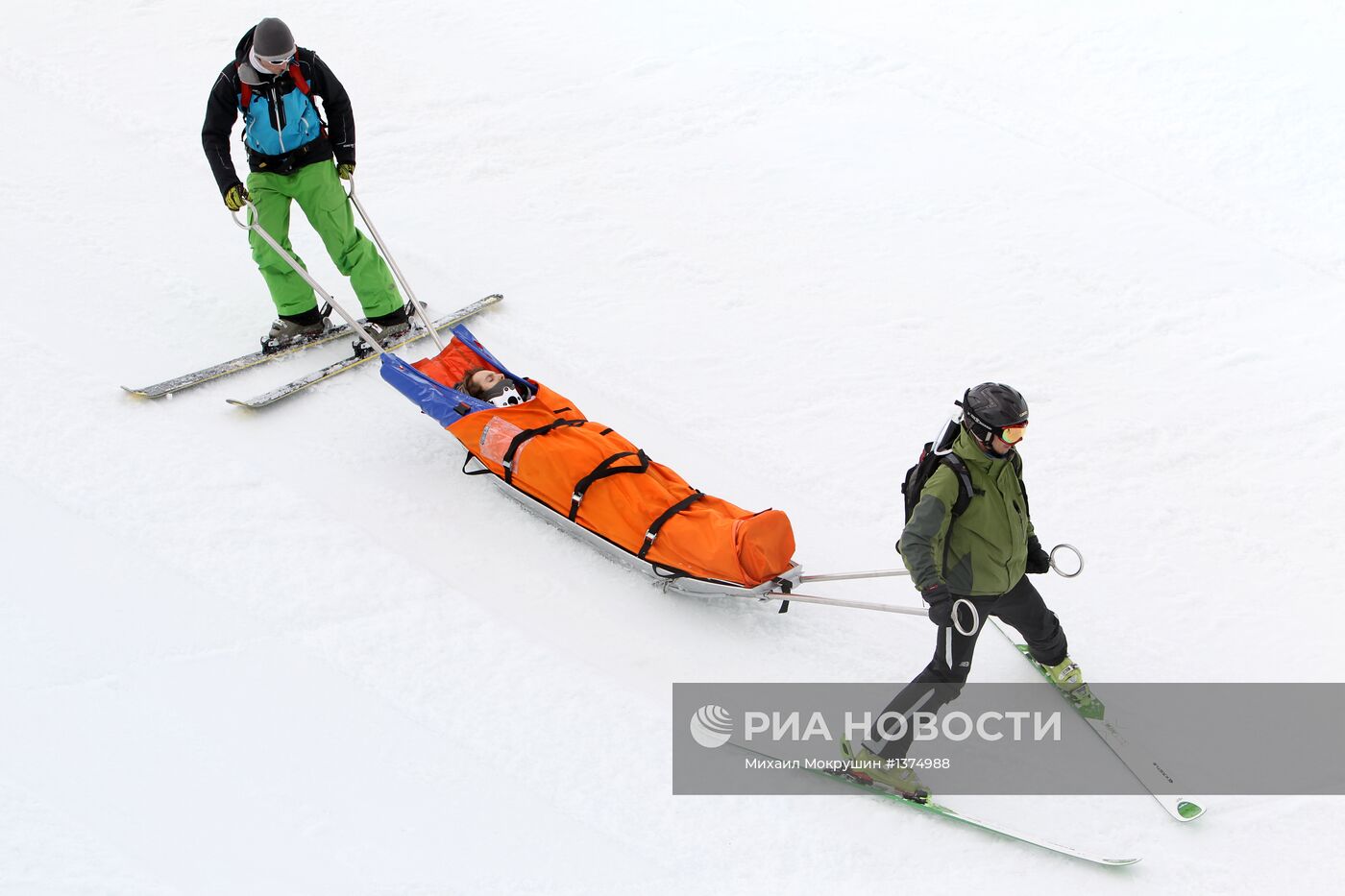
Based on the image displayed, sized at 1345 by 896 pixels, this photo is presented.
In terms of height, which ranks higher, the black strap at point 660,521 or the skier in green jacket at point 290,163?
the skier in green jacket at point 290,163

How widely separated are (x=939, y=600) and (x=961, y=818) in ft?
2.76

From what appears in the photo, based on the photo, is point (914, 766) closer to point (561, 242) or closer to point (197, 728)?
point (197, 728)

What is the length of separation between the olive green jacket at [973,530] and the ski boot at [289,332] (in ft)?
10.9

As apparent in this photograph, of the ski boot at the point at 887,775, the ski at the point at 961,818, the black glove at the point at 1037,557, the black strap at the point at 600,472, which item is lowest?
the ski at the point at 961,818

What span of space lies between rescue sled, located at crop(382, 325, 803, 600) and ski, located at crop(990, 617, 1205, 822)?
45.3 inches

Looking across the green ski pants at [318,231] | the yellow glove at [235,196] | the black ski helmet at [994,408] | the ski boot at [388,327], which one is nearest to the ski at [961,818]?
the black ski helmet at [994,408]

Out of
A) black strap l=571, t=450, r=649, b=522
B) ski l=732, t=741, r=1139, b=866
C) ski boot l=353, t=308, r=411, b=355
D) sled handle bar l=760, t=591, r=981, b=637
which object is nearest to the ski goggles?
ski boot l=353, t=308, r=411, b=355

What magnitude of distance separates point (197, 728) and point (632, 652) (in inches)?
60.1

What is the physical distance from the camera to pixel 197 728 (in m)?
3.96

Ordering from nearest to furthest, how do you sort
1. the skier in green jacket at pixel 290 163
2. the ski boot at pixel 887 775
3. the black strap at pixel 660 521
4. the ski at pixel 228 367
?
the ski boot at pixel 887 775 < the black strap at pixel 660 521 < the skier in green jacket at pixel 290 163 < the ski at pixel 228 367

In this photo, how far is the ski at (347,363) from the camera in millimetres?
5473

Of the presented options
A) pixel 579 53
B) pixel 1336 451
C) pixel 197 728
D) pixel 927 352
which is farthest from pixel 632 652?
pixel 579 53

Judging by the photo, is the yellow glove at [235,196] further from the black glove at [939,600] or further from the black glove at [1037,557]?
the black glove at [1037,557]

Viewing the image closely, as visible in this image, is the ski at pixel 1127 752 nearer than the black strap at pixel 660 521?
Yes
